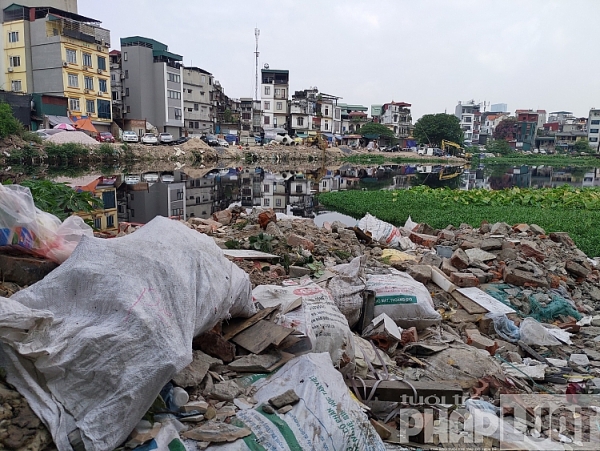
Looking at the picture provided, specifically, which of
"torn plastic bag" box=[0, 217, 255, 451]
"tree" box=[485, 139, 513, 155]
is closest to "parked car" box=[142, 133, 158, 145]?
"torn plastic bag" box=[0, 217, 255, 451]

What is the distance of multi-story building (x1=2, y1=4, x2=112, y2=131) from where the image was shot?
32.0 metres

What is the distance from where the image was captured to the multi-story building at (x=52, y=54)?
32.0m

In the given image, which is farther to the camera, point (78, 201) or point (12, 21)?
point (12, 21)

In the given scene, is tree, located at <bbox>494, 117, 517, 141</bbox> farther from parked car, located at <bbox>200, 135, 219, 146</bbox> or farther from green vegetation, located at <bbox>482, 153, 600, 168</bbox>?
parked car, located at <bbox>200, 135, 219, 146</bbox>

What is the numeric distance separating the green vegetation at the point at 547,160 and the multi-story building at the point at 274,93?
26.5 meters

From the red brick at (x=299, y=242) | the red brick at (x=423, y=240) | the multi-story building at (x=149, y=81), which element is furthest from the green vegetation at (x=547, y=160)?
the red brick at (x=299, y=242)

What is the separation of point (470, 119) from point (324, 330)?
96.7 meters

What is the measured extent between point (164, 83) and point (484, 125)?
6840 cm

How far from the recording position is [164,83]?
4091 centimetres

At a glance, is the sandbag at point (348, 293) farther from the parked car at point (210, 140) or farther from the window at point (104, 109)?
the parked car at point (210, 140)

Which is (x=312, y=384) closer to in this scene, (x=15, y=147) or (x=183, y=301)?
(x=183, y=301)

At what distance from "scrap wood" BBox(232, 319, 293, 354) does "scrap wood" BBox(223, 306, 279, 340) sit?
0.02m

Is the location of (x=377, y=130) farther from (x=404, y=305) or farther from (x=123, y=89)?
(x=404, y=305)

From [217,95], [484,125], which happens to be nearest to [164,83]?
[217,95]
